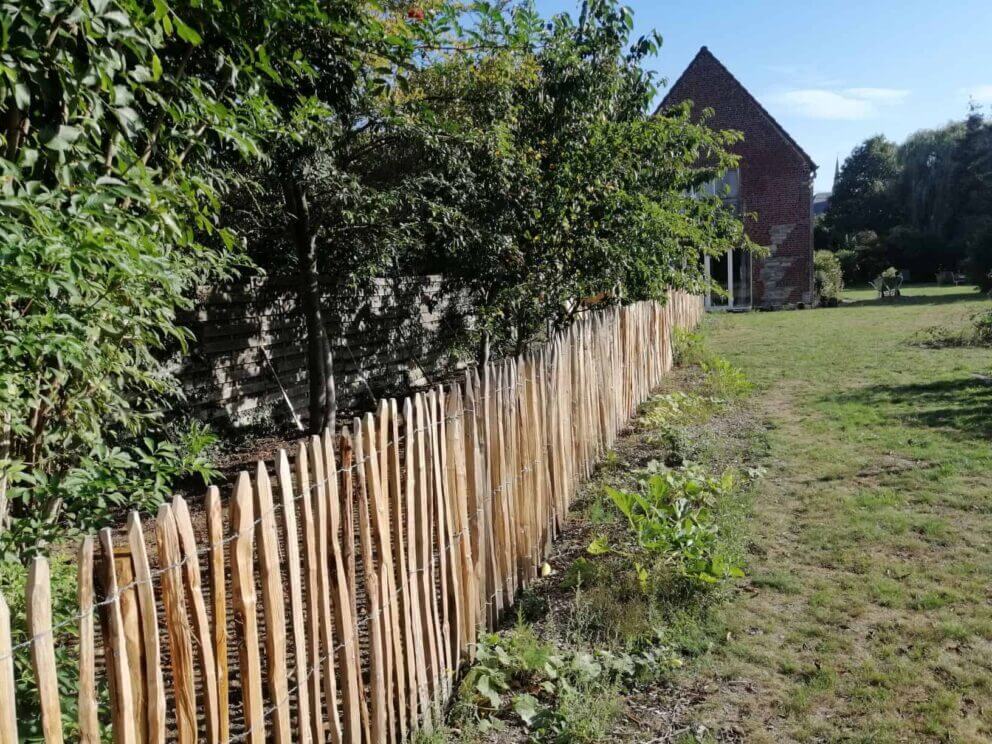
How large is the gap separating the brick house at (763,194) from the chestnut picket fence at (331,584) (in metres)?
22.8

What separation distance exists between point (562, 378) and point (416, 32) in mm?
2566

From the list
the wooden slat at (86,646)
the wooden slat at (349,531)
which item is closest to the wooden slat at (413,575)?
the wooden slat at (349,531)

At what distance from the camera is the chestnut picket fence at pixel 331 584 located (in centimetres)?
182

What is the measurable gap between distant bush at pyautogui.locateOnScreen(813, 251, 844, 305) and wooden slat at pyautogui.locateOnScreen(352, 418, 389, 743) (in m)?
27.2

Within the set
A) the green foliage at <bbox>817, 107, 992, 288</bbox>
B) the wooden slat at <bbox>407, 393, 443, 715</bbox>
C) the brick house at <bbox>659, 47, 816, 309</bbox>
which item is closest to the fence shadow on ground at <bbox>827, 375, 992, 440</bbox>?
the wooden slat at <bbox>407, 393, 443, 715</bbox>

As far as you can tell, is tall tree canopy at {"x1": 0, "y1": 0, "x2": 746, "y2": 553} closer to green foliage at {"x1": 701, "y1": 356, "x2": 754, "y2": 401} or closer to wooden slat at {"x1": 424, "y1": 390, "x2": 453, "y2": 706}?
wooden slat at {"x1": 424, "y1": 390, "x2": 453, "y2": 706}

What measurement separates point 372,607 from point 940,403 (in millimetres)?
8309

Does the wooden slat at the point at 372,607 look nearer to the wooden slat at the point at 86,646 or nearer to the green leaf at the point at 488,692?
the green leaf at the point at 488,692

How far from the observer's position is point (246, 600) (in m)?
2.26

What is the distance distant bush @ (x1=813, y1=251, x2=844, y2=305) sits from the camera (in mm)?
27234

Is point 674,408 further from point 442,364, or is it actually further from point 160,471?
point 160,471

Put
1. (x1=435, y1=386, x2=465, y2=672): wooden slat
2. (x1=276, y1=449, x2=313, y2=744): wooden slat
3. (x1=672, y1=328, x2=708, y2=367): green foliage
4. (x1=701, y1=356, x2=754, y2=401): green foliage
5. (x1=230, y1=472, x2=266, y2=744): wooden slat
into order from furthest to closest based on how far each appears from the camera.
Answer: (x1=672, y1=328, x2=708, y2=367): green foliage < (x1=701, y1=356, x2=754, y2=401): green foliage < (x1=435, y1=386, x2=465, y2=672): wooden slat < (x1=276, y1=449, x2=313, y2=744): wooden slat < (x1=230, y1=472, x2=266, y2=744): wooden slat

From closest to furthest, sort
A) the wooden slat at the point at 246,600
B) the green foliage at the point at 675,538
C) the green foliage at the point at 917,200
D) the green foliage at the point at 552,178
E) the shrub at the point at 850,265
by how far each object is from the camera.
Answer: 1. the wooden slat at the point at 246,600
2. the green foliage at the point at 675,538
3. the green foliage at the point at 552,178
4. the shrub at the point at 850,265
5. the green foliage at the point at 917,200

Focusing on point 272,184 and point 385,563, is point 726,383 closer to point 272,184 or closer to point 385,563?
point 272,184
